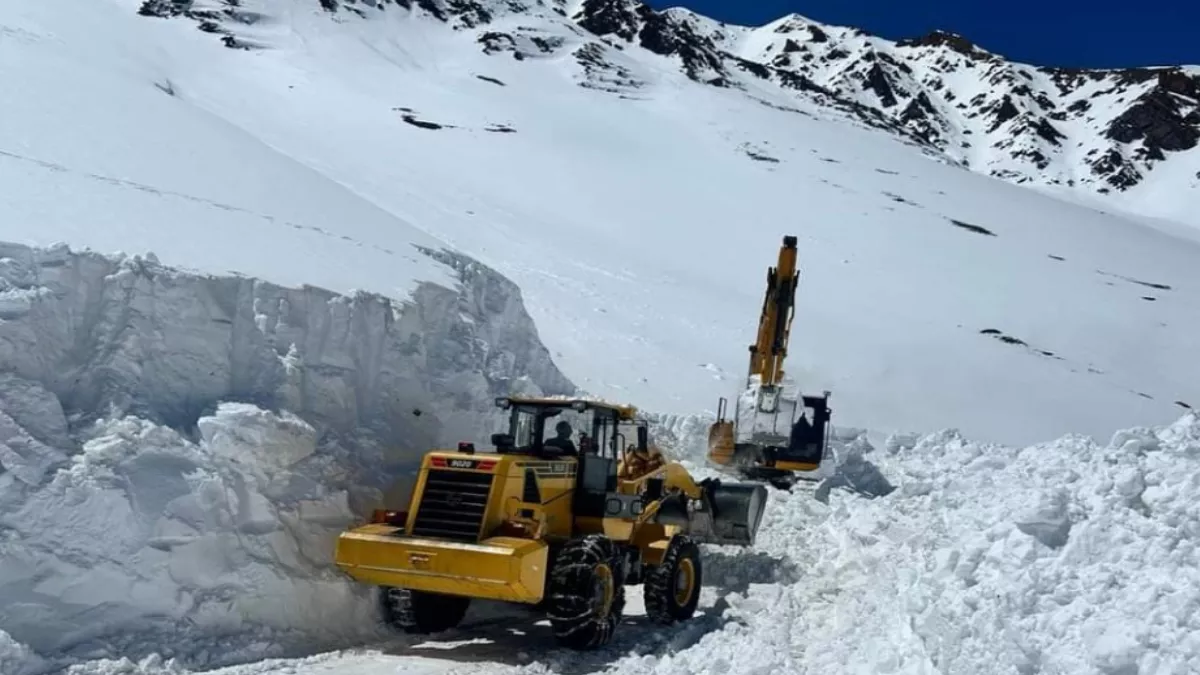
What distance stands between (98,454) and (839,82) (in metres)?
146

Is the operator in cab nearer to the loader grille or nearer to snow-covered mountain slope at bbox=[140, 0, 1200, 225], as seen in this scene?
the loader grille

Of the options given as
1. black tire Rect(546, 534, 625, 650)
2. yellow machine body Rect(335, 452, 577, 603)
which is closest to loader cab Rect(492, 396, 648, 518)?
yellow machine body Rect(335, 452, 577, 603)

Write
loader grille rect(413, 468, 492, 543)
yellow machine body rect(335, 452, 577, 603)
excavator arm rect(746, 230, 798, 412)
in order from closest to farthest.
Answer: yellow machine body rect(335, 452, 577, 603), loader grille rect(413, 468, 492, 543), excavator arm rect(746, 230, 798, 412)

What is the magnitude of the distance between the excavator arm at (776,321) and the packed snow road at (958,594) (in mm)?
5969

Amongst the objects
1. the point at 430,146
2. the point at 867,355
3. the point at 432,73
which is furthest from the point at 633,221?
the point at 432,73

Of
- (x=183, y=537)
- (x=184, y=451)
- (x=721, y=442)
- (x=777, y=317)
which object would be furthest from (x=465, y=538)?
(x=777, y=317)

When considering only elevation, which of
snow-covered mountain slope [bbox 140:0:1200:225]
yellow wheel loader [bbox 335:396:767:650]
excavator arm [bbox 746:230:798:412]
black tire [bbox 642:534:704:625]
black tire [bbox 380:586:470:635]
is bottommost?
black tire [bbox 380:586:470:635]

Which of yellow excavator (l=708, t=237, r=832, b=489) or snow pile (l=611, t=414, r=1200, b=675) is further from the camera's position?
Answer: yellow excavator (l=708, t=237, r=832, b=489)

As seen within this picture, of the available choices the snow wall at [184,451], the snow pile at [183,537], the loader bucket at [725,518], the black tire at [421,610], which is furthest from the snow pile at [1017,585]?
the snow wall at [184,451]

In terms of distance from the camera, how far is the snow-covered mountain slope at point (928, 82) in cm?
8194

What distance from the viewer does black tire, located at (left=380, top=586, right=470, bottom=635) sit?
9.12 m

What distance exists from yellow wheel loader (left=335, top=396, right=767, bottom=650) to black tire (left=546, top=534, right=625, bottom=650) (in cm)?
1

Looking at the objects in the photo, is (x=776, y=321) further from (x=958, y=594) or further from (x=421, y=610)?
(x=958, y=594)

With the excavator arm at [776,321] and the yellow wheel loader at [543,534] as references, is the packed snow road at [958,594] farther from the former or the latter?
the excavator arm at [776,321]
